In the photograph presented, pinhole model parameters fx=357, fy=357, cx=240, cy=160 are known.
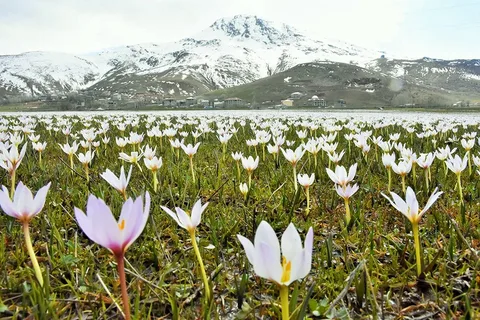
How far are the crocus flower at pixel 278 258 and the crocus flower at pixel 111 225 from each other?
0.83ft

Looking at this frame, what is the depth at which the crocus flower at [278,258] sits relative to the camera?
84 centimetres

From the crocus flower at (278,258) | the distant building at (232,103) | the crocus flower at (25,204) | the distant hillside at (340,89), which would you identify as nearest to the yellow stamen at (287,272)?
the crocus flower at (278,258)

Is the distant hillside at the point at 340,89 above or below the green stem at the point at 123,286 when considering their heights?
above

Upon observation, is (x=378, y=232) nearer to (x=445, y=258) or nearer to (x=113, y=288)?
(x=445, y=258)

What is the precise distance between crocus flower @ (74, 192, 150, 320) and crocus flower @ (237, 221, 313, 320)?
0.25 metres

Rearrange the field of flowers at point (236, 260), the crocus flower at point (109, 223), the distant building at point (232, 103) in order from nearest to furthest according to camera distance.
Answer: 1. the crocus flower at point (109, 223)
2. the field of flowers at point (236, 260)
3. the distant building at point (232, 103)

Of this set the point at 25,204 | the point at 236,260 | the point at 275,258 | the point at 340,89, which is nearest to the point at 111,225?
the point at 275,258

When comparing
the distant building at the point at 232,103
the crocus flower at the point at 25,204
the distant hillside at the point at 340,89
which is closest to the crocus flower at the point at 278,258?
the crocus flower at the point at 25,204

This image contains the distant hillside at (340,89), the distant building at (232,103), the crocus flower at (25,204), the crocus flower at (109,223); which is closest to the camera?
the crocus flower at (109,223)

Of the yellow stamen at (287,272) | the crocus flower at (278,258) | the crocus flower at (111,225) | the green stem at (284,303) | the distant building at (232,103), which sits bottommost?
the green stem at (284,303)

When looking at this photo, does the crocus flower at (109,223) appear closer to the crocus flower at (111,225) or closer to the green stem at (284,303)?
the crocus flower at (111,225)

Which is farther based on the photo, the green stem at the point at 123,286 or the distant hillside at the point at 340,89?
the distant hillside at the point at 340,89

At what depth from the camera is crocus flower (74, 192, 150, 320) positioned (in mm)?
824

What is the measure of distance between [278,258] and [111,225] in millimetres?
405
